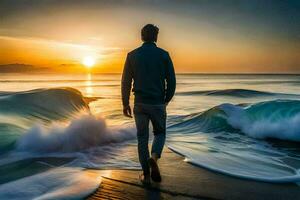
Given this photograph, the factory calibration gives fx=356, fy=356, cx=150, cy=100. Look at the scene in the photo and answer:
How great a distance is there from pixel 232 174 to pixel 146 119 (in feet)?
5.00

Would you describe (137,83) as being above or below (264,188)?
above

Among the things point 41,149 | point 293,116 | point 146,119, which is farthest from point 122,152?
point 293,116

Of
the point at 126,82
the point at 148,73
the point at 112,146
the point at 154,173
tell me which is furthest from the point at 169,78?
the point at 112,146

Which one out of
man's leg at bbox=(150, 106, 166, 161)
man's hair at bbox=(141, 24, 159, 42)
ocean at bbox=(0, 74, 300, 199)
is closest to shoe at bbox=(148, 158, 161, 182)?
man's leg at bbox=(150, 106, 166, 161)

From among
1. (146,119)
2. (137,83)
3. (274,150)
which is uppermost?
(137,83)

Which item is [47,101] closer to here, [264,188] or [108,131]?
[108,131]

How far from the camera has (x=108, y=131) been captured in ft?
27.2

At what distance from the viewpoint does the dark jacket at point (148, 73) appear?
187 inches

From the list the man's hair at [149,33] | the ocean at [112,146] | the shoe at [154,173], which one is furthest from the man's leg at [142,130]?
the man's hair at [149,33]

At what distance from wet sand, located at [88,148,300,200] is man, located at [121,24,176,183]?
28 cm

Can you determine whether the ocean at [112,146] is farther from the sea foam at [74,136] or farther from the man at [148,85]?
the man at [148,85]

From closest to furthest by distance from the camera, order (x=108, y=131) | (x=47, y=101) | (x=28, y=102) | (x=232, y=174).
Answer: (x=232, y=174) < (x=108, y=131) < (x=28, y=102) < (x=47, y=101)

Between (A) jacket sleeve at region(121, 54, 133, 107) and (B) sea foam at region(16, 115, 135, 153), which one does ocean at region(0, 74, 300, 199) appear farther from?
(A) jacket sleeve at region(121, 54, 133, 107)

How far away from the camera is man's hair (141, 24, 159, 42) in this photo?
15.7ft
